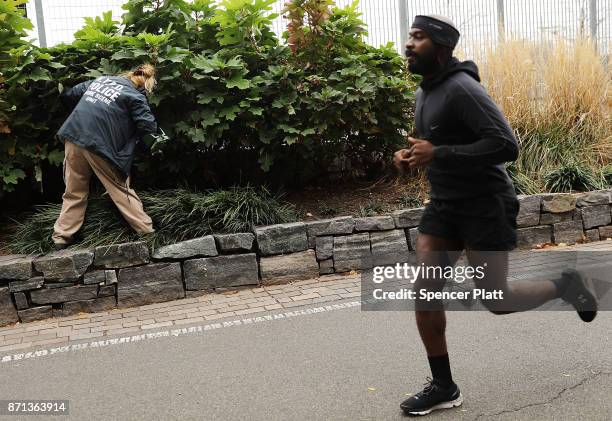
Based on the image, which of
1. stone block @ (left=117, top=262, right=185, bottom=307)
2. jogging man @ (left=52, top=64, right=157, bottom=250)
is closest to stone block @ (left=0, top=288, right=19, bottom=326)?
jogging man @ (left=52, top=64, right=157, bottom=250)

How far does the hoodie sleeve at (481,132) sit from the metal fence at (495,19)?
203 inches

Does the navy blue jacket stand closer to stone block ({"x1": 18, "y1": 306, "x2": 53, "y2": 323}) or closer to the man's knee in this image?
stone block ({"x1": 18, "y1": 306, "x2": 53, "y2": 323})

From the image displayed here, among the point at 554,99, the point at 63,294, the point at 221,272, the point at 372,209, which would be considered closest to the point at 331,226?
the point at 372,209

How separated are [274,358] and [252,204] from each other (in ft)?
8.19

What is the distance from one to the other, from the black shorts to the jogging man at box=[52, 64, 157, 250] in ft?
11.8

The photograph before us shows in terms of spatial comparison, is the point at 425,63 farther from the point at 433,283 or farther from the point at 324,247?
the point at 324,247

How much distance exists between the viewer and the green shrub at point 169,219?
6043mm

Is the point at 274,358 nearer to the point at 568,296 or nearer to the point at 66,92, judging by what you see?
the point at 568,296

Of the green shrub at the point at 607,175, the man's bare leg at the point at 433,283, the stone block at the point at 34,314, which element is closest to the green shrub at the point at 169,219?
the stone block at the point at 34,314

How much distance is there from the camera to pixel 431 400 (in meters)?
3.28

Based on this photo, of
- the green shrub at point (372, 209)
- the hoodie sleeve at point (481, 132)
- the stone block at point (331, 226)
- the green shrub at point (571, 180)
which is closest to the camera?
the hoodie sleeve at point (481, 132)

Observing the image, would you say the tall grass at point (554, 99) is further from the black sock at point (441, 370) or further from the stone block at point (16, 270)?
the stone block at point (16, 270)

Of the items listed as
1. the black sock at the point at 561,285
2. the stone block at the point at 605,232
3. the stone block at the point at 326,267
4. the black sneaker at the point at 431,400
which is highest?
the black sock at the point at 561,285

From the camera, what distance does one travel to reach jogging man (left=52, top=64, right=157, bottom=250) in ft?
19.2
